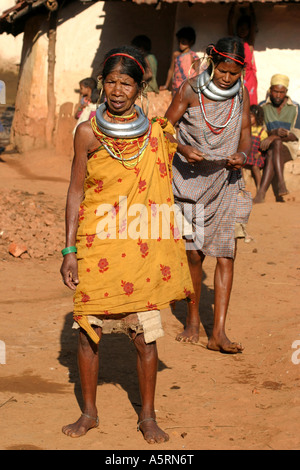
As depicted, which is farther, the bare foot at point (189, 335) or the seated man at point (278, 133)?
the seated man at point (278, 133)

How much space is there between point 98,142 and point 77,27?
10.0m

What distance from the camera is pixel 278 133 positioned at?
1053 centimetres

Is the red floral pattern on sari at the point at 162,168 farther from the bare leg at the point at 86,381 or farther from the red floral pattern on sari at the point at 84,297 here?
the bare leg at the point at 86,381

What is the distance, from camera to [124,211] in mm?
3762

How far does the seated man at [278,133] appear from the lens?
10.3 meters

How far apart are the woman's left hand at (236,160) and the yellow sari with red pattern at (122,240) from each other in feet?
3.58

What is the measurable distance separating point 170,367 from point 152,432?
1.18 metres

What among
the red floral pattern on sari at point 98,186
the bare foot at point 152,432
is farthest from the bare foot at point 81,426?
the red floral pattern on sari at point 98,186

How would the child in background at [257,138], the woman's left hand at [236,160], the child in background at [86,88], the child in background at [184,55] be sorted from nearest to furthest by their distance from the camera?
the woman's left hand at [236,160] < the child in background at [257,138] < the child in background at [184,55] < the child in background at [86,88]

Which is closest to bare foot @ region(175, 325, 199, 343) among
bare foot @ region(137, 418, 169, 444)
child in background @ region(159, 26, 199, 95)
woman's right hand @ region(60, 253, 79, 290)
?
bare foot @ region(137, 418, 169, 444)

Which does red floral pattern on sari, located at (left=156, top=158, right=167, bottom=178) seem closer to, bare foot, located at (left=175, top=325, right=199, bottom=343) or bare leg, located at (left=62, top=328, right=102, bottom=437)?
bare leg, located at (left=62, top=328, right=102, bottom=437)

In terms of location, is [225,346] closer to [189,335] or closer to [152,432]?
[189,335]

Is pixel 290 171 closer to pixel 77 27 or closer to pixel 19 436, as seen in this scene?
pixel 77 27

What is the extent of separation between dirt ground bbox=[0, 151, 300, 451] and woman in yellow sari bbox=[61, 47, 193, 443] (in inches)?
10.2
